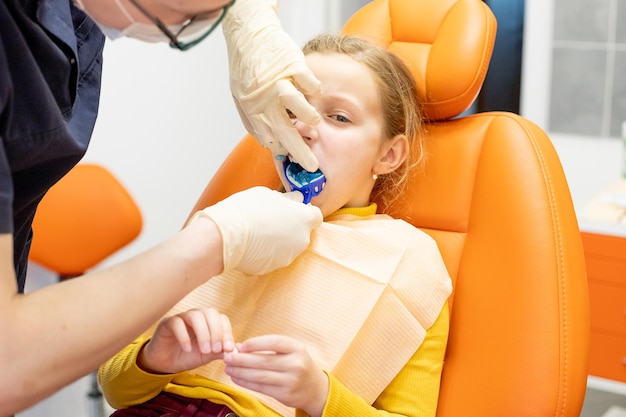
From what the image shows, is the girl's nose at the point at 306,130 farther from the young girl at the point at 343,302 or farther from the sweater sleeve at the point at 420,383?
the sweater sleeve at the point at 420,383

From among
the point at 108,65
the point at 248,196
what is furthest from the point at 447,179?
the point at 108,65

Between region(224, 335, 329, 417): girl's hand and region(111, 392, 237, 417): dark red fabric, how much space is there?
0.63ft

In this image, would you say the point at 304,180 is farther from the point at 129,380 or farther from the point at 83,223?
the point at 83,223

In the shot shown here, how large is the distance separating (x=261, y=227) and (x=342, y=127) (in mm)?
377

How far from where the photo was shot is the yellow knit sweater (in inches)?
50.4

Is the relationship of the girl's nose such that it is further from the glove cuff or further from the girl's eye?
the glove cuff

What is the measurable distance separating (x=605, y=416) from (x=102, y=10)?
2.27 m

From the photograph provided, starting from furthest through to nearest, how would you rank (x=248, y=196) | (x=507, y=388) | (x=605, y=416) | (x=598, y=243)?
(x=605, y=416)
(x=598, y=243)
(x=507, y=388)
(x=248, y=196)

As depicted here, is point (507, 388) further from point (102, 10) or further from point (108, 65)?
point (108, 65)

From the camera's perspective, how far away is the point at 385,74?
1.50 meters

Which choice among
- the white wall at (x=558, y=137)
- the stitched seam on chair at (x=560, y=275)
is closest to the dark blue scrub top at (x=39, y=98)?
the stitched seam on chair at (x=560, y=275)

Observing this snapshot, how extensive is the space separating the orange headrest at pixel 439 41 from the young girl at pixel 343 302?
0.22 ft

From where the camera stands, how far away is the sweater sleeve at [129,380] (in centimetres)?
128

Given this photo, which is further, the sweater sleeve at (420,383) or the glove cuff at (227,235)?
the sweater sleeve at (420,383)
